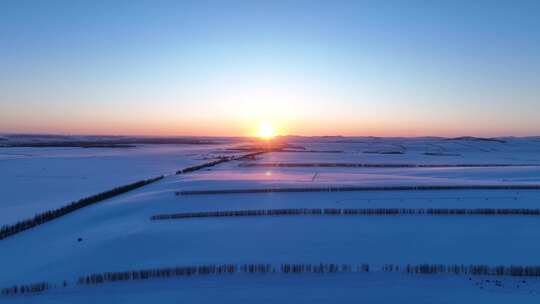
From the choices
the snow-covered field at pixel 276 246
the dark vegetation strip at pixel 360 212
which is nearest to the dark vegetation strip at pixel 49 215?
the snow-covered field at pixel 276 246

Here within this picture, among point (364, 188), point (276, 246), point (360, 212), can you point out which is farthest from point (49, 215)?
point (364, 188)

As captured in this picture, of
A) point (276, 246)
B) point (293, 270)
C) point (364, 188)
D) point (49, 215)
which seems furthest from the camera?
point (364, 188)

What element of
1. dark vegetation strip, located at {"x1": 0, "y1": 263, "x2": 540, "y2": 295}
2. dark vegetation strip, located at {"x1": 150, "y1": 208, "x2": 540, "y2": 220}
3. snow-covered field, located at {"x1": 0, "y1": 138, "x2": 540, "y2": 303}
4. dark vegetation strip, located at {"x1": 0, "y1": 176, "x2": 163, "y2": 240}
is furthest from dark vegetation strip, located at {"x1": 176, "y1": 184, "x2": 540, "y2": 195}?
dark vegetation strip, located at {"x1": 0, "y1": 263, "x2": 540, "y2": 295}

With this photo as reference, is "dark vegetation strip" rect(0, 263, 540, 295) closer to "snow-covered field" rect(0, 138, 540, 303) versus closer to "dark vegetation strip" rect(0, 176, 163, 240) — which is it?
"snow-covered field" rect(0, 138, 540, 303)

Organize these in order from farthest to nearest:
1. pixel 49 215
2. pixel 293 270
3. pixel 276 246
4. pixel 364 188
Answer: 1. pixel 364 188
2. pixel 49 215
3. pixel 276 246
4. pixel 293 270

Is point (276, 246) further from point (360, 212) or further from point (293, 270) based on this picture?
point (360, 212)

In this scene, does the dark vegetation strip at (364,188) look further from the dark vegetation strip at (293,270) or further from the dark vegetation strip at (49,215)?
the dark vegetation strip at (293,270)

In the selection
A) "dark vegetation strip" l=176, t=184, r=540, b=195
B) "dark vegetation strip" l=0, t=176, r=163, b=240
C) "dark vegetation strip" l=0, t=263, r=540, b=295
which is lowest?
"dark vegetation strip" l=0, t=263, r=540, b=295

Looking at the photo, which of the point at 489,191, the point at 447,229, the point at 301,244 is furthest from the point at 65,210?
the point at 489,191

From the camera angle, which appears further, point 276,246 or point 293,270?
point 276,246
